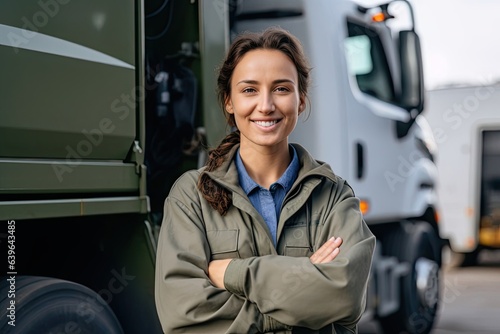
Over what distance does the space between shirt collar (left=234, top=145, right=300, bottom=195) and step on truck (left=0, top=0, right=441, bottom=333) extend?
0.69m

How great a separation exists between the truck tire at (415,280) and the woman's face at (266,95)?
3.64 metres

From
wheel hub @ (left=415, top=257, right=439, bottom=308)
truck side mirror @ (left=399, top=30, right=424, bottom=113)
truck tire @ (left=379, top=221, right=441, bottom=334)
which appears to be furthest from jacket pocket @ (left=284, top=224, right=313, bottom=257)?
wheel hub @ (left=415, top=257, right=439, bottom=308)

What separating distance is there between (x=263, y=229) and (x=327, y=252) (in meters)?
0.19

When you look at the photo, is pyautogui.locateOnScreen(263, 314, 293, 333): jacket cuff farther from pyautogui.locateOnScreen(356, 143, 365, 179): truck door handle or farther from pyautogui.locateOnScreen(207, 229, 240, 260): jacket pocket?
pyautogui.locateOnScreen(356, 143, 365, 179): truck door handle

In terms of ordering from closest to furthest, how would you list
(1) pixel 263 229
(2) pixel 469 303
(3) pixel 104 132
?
(1) pixel 263 229 → (3) pixel 104 132 → (2) pixel 469 303

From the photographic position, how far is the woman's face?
2.09 meters

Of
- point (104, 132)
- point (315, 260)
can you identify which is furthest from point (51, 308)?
point (315, 260)

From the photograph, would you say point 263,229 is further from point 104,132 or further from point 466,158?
point 466,158

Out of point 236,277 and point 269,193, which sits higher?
point 269,193

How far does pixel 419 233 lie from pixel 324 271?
4.02m

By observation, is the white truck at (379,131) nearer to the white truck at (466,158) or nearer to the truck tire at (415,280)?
the truck tire at (415,280)

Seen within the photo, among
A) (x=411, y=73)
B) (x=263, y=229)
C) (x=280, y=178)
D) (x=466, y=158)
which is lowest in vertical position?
(x=466, y=158)

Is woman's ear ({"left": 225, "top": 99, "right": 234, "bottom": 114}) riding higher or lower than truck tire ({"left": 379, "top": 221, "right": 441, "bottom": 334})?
higher

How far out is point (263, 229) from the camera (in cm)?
206
